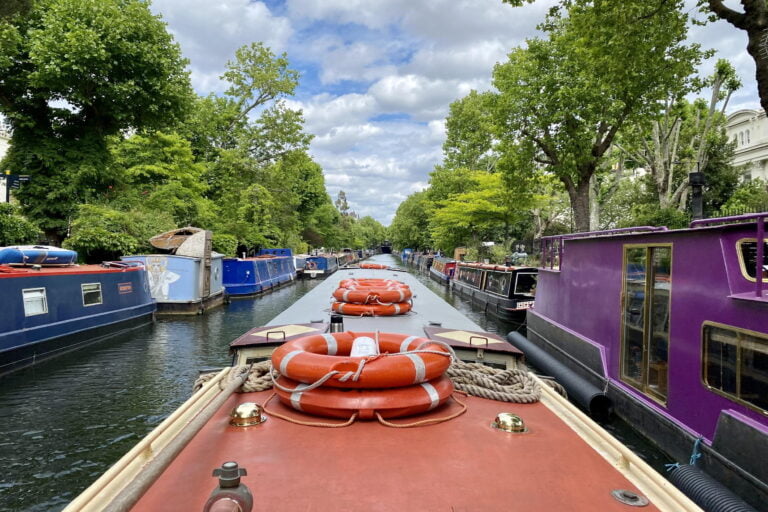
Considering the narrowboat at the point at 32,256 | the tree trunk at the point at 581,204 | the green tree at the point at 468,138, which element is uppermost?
the green tree at the point at 468,138

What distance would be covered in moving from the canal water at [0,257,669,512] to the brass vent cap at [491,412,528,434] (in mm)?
3876

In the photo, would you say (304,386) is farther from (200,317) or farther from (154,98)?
(154,98)

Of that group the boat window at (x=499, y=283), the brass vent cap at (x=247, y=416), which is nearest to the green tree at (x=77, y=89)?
the boat window at (x=499, y=283)

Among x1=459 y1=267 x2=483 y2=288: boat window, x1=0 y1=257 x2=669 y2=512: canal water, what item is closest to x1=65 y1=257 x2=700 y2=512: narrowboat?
x1=0 y1=257 x2=669 y2=512: canal water

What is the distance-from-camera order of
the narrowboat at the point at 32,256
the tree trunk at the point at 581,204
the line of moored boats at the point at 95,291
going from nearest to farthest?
the line of moored boats at the point at 95,291 → the narrowboat at the point at 32,256 → the tree trunk at the point at 581,204

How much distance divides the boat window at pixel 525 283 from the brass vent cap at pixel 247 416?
16.3m

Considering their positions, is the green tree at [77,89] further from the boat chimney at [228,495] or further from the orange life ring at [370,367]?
the boat chimney at [228,495]

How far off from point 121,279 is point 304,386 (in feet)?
47.2

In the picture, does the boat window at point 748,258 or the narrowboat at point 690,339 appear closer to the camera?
the narrowboat at point 690,339

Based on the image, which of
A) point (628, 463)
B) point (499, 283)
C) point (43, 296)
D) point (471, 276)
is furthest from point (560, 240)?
point (471, 276)

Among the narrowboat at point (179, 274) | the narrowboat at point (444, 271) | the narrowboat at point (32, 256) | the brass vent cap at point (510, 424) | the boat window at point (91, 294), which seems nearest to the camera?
the brass vent cap at point (510, 424)

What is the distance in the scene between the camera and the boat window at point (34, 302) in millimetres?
10820

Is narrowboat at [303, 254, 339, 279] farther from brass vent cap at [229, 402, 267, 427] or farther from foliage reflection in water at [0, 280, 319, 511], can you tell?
brass vent cap at [229, 402, 267, 427]

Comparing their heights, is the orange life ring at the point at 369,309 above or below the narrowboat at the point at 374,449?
above
